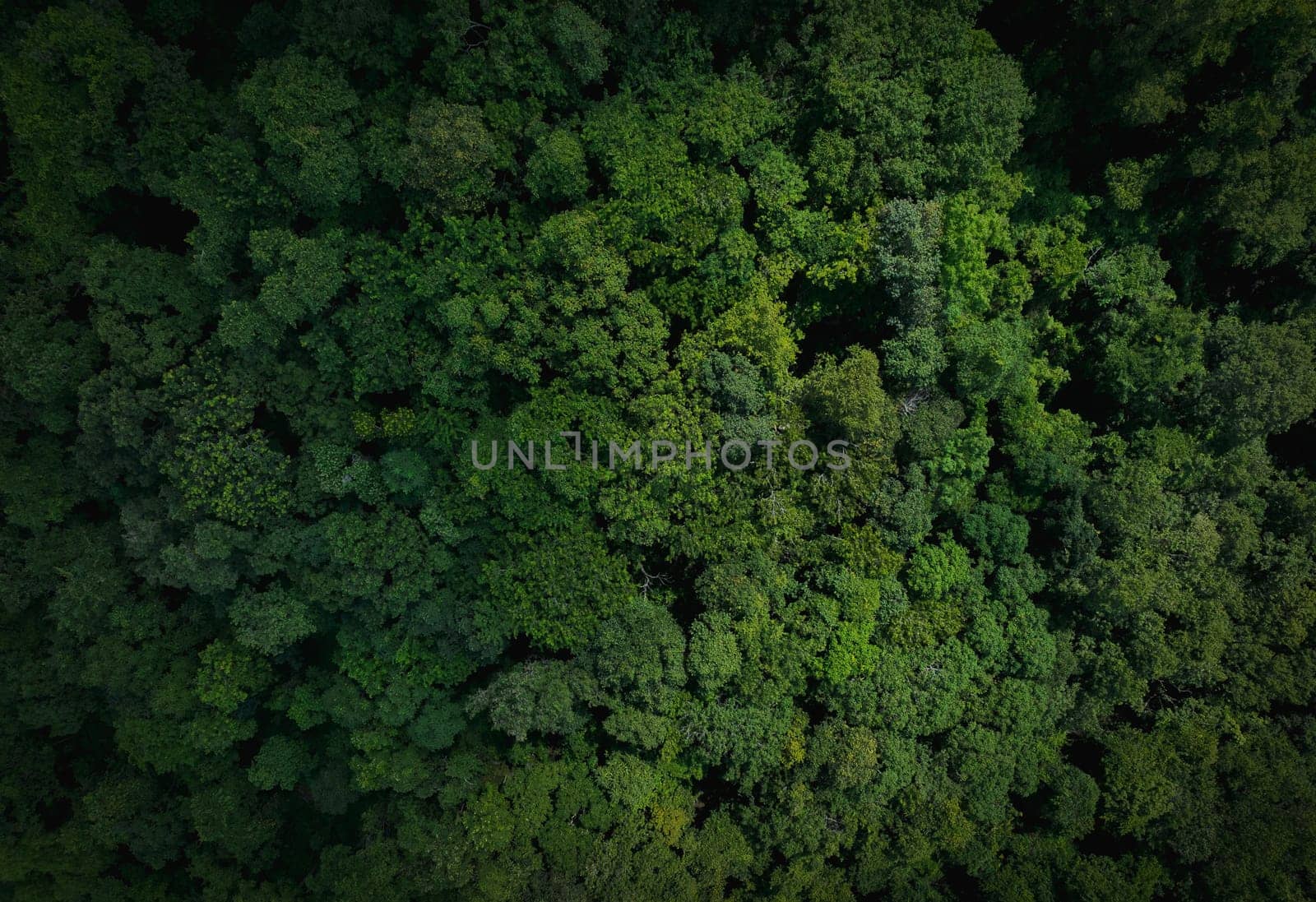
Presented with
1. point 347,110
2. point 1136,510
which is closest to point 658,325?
point 347,110

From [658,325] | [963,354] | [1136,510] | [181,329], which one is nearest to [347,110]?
[181,329]

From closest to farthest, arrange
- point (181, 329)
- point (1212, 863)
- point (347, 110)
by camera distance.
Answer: point (347, 110)
point (181, 329)
point (1212, 863)

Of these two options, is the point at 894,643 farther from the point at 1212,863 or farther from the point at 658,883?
the point at 1212,863

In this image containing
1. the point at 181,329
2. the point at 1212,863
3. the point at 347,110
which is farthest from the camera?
the point at 1212,863

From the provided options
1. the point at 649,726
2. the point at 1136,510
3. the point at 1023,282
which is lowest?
the point at 649,726

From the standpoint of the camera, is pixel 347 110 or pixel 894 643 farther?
pixel 894 643

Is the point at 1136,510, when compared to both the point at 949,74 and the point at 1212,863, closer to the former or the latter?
the point at 1212,863

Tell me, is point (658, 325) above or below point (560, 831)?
above
